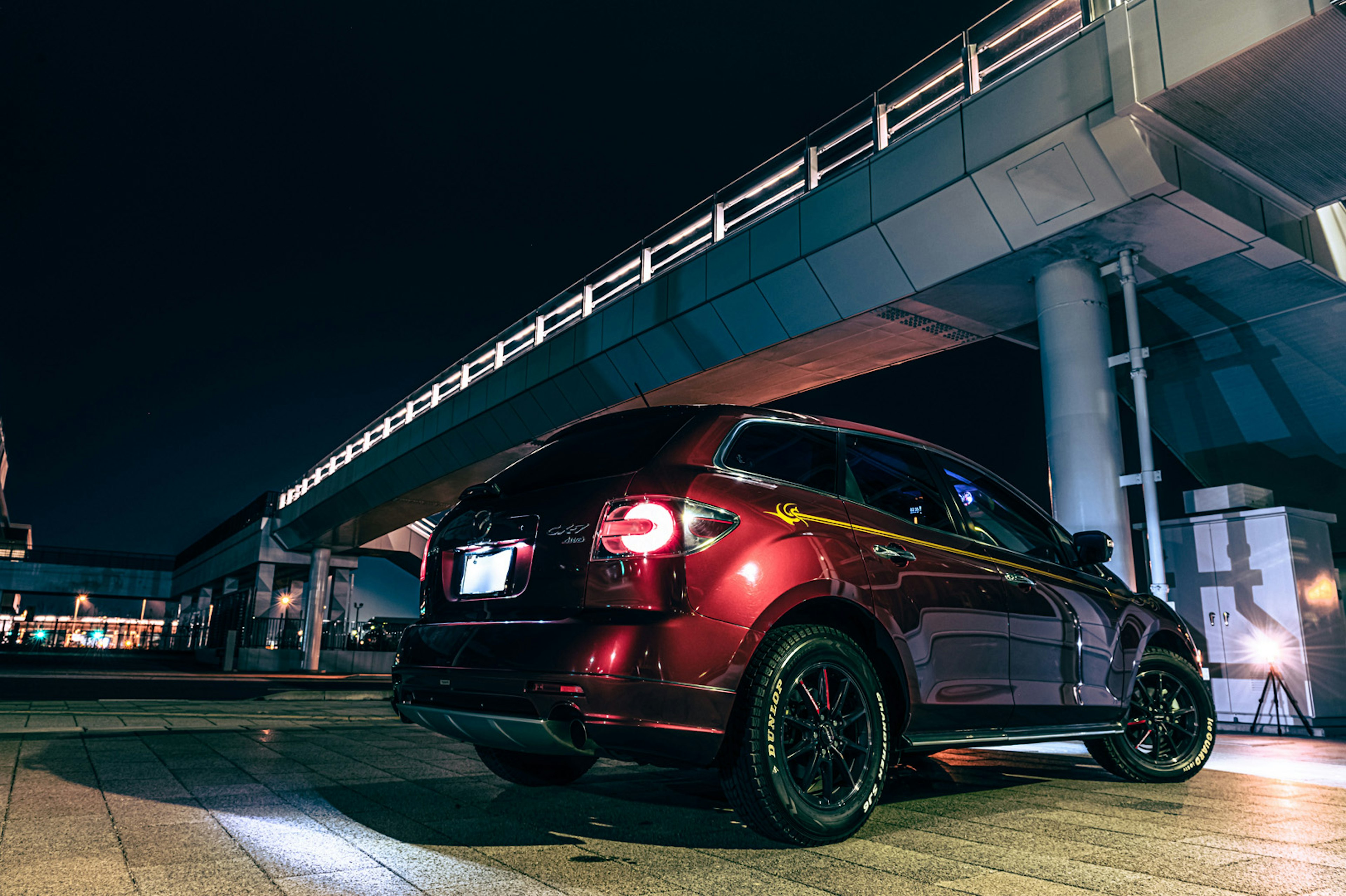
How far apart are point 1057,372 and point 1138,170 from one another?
7.98 feet

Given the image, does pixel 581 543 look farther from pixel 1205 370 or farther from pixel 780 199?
pixel 1205 370

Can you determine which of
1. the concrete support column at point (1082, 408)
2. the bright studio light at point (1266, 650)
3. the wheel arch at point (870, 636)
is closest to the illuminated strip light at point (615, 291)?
the concrete support column at point (1082, 408)

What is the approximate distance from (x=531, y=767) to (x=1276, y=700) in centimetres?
1041

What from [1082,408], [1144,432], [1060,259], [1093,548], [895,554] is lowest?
[895,554]

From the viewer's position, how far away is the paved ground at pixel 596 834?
8.51 feet

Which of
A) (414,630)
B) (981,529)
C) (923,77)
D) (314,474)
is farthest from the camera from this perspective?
(314,474)

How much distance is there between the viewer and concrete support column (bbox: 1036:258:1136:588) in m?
9.50

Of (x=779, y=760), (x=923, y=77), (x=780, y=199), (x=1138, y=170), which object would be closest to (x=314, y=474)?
(x=780, y=199)

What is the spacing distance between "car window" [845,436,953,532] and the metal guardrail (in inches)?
282

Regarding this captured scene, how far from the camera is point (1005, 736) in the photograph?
3.88m

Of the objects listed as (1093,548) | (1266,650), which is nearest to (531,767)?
(1093,548)

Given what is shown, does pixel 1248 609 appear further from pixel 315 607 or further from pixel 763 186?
pixel 315 607

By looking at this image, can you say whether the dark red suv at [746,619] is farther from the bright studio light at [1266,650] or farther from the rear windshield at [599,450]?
the bright studio light at [1266,650]

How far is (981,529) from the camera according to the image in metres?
4.28
